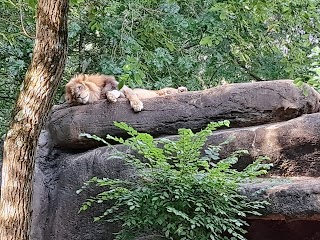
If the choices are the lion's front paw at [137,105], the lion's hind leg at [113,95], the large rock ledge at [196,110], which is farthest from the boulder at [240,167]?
the lion's hind leg at [113,95]

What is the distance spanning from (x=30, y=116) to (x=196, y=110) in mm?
2496

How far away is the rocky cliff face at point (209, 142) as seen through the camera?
4.94 m

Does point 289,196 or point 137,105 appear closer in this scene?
point 289,196

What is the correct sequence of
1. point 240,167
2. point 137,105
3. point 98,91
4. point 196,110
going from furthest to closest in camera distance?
point 98,91 < point 137,105 < point 196,110 < point 240,167

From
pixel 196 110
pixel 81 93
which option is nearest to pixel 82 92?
pixel 81 93

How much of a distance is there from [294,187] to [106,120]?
2240 mm

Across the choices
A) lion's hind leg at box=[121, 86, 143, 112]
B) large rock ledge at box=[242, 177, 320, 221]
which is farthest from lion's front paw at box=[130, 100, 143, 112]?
large rock ledge at box=[242, 177, 320, 221]

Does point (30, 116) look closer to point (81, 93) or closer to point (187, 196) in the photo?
point (187, 196)

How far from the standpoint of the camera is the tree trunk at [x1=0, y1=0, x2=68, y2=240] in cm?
316

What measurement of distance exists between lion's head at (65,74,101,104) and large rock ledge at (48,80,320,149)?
4.0 inches

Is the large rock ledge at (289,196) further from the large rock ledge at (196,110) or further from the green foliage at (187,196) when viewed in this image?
the large rock ledge at (196,110)

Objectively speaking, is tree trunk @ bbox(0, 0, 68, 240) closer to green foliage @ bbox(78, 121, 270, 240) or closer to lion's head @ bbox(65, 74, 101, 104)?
green foliage @ bbox(78, 121, 270, 240)

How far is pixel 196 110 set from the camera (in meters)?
5.47

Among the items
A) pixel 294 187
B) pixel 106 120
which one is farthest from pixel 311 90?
pixel 106 120
